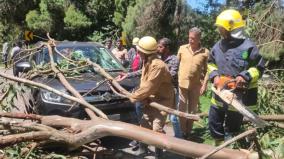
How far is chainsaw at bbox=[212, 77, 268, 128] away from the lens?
13.0 ft

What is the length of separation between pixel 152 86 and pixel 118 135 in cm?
178

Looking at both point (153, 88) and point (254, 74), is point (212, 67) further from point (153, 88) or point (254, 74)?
point (153, 88)

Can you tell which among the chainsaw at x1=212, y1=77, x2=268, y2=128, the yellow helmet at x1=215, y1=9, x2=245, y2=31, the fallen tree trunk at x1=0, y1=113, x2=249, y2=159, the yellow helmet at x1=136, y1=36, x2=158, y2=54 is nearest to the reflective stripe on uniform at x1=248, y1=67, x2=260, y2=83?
the chainsaw at x1=212, y1=77, x2=268, y2=128

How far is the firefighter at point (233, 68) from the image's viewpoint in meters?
5.38

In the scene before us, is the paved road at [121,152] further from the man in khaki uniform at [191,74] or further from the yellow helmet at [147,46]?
the yellow helmet at [147,46]

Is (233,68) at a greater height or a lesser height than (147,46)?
lesser

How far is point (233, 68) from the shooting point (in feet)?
18.2

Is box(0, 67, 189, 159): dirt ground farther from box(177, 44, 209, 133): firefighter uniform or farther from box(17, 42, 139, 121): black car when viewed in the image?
box(177, 44, 209, 133): firefighter uniform

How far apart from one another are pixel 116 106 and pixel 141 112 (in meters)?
0.47

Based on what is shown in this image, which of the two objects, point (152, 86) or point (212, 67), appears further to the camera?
point (152, 86)

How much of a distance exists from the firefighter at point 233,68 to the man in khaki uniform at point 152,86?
871mm

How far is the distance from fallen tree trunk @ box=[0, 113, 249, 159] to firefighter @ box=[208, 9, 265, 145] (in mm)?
1299

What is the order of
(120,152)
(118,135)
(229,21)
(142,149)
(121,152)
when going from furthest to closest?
1. (142,149)
2. (121,152)
3. (120,152)
4. (229,21)
5. (118,135)

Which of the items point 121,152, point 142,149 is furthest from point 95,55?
point 121,152
